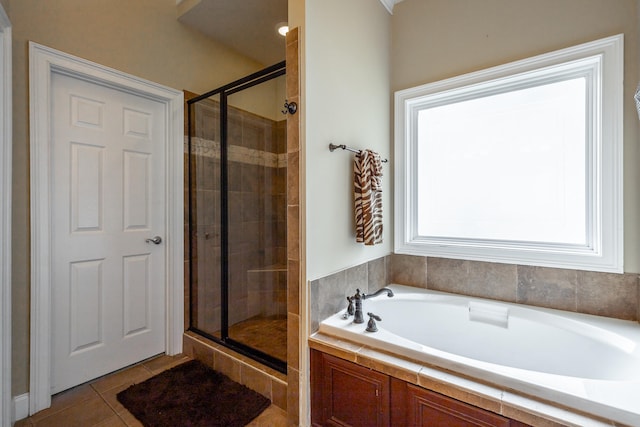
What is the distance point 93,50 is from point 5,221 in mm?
1177

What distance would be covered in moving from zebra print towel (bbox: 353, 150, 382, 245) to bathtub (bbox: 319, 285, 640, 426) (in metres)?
0.48

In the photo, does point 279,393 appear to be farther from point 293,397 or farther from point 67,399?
point 67,399

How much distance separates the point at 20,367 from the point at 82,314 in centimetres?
37

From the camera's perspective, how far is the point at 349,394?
138cm

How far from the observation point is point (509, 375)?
106 centimetres

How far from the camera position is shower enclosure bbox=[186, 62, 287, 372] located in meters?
2.26

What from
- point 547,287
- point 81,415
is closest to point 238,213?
point 81,415

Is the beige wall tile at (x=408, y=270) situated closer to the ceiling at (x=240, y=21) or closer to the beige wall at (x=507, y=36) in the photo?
the beige wall at (x=507, y=36)

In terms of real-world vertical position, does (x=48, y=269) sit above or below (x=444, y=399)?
above

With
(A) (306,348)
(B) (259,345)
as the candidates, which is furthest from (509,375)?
(B) (259,345)

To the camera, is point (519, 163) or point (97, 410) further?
point (519, 163)

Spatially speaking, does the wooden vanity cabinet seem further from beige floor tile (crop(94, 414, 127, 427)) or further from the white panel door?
the white panel door

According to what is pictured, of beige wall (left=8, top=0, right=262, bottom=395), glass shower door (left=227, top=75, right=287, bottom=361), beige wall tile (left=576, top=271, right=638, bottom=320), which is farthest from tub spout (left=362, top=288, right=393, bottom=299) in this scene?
beige wall (left=8, top=0, right=262, bottom=395)

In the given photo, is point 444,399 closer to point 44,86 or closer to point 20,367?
point 20,367
